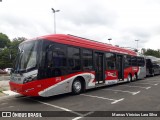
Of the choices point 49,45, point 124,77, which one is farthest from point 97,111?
point 124,77

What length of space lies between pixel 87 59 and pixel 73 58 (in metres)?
1.48

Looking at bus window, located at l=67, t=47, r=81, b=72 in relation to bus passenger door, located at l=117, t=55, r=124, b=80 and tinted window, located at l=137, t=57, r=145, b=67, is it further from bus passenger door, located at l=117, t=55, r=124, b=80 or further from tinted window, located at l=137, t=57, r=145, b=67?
tinted window, located at l=137, t=57, r=145, b=67

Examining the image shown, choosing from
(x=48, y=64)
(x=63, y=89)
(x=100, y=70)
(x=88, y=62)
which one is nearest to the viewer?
(x=48, y=64)

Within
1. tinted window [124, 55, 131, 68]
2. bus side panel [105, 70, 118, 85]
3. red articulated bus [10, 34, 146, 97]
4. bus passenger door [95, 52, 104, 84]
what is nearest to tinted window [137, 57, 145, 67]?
tinted window [124, 55, 131, 68]

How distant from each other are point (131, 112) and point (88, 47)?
644 cm

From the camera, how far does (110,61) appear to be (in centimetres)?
1596

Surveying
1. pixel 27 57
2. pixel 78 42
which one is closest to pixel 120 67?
pixel 78 42

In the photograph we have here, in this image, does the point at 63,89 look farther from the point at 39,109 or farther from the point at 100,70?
the point at 100,70

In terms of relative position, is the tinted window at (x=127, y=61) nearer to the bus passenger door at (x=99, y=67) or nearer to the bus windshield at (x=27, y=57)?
the bus passenger door at (x=99, y=67)

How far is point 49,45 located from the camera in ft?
33.8

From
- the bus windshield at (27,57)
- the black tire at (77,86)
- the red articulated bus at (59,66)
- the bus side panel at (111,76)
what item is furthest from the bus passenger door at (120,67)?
the bus windshield at (27,57)

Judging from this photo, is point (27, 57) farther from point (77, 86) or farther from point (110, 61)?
point (110, 61)

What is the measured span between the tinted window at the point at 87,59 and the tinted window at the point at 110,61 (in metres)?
2.32

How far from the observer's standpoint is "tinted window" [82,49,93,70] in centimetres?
1285
